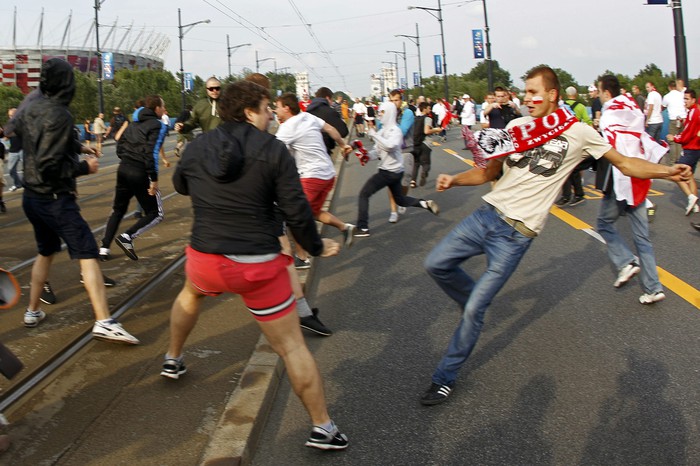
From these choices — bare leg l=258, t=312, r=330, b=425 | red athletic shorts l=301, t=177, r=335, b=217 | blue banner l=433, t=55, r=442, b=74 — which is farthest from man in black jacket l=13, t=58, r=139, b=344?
blue banner l=433, t=55, r=442, b=74

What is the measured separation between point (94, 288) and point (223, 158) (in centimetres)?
213

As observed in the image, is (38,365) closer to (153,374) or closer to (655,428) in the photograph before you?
(153,374)

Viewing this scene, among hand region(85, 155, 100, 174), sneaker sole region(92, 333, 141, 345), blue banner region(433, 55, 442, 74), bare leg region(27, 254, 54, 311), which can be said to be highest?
blue banner region(433, 55, 442, 74)

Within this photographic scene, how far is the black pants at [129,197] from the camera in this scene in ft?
23.9

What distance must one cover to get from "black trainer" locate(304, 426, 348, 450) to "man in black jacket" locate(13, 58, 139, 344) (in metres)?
1.87

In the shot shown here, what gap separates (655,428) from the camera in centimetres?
352

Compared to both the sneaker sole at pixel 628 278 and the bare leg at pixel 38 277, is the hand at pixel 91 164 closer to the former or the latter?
the bare leg at pixel 38 277

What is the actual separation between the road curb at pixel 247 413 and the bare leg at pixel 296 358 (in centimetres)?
36

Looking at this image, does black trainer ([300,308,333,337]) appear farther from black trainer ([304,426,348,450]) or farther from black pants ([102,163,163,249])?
black pants ([102,163,163,249])

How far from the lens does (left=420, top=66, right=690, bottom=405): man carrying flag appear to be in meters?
4.00

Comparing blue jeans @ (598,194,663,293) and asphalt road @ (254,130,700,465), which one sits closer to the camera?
asphalt road @ (254,130,700,465)

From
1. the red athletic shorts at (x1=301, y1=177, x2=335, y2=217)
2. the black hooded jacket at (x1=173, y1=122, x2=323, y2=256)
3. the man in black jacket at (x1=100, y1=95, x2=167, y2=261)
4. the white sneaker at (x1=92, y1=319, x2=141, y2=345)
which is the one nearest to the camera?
the black hooded jacket at (x1=173, y1=122, x2=323, y2=256)

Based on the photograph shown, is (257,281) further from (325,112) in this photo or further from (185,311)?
(325,112)

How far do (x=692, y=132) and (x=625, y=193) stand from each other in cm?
391
